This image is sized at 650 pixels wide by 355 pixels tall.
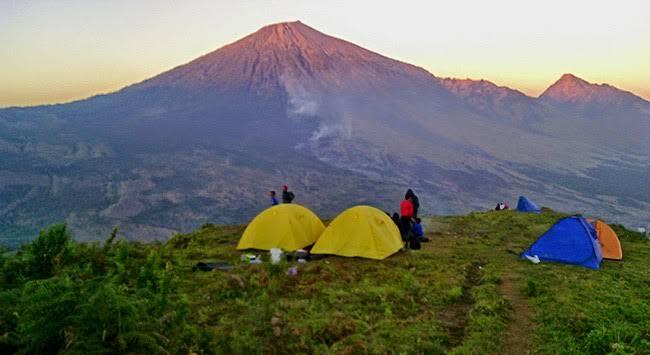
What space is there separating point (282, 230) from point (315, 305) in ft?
17.3

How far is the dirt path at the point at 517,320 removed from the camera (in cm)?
618

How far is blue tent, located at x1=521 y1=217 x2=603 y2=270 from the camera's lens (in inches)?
448

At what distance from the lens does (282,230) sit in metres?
12.9

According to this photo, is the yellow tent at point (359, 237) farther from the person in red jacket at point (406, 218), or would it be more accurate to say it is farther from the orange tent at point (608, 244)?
the orange tent at point (608, 244)

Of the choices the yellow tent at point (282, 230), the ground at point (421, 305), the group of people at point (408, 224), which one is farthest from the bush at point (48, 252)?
the group of people at point (408, 224)

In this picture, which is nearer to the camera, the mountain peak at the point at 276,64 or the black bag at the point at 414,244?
the black bag at the point at 414,244

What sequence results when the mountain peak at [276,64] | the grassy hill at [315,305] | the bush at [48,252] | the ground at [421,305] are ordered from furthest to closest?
the mountain peak at [276,64] < the bush at [48,252] < the ground at [421,305] < the grassy hill at [315,305]

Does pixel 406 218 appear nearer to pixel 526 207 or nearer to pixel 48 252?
pixel 48 252

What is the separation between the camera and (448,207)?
91938 millimetres

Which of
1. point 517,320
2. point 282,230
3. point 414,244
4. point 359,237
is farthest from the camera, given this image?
point 414,244

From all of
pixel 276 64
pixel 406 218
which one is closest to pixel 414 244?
pixel 406 218

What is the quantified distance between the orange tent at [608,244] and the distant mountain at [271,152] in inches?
2412

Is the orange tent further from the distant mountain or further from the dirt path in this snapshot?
the distant mountain

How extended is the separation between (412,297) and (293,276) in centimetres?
261
